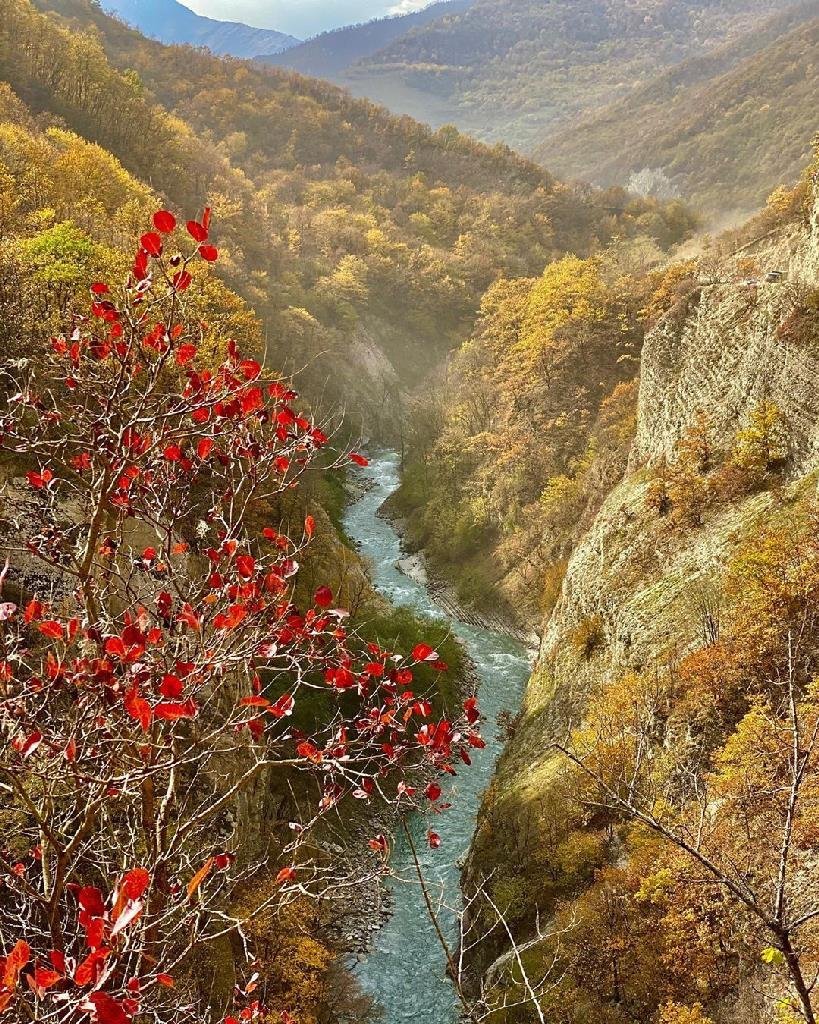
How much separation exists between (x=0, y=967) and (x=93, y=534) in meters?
2.83

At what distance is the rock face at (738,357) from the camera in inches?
778

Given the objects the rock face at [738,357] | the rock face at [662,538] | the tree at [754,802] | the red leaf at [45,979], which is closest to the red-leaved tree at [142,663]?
the red leaf at [45,979]

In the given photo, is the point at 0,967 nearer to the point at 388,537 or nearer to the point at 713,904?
the point at 713,904

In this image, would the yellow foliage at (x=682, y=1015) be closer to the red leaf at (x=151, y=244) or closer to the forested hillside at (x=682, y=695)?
the forested hillside at (x=682, y=695)

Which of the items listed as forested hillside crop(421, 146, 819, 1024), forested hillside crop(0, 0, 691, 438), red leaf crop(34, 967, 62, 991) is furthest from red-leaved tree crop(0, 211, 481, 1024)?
forested hillside crop(0, 0, 691, 438)

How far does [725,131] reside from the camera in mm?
129000

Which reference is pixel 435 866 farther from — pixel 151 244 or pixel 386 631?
pixel 151 244

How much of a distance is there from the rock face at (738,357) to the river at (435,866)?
524 inches

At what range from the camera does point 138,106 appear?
60.1m

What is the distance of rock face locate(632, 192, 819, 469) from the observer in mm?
19750

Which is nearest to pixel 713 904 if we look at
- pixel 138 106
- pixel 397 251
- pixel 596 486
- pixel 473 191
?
pixel 596 486

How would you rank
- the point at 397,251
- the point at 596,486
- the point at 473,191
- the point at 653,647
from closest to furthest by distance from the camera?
the point at 653,647, the point at 596,486, the point at 397,251, the point at 473,191

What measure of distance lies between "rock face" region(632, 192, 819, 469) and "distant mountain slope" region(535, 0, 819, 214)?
315ft

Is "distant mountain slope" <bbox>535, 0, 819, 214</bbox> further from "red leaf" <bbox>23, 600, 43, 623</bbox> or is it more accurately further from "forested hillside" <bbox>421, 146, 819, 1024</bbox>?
"red leaf" <bbox>23, 600, 43, 623</bbox>
